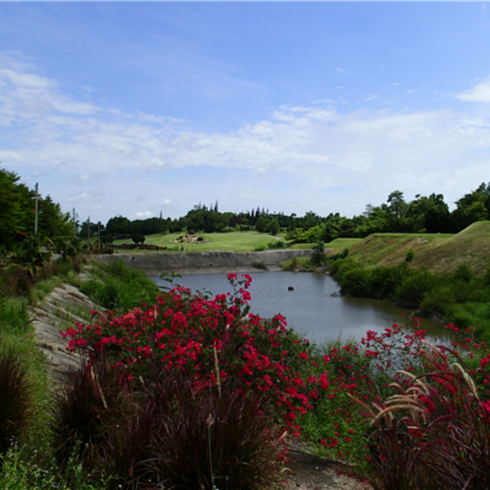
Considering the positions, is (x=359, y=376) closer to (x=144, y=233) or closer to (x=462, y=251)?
(x=462, y=251)

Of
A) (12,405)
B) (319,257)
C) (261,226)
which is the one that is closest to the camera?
(12,405)

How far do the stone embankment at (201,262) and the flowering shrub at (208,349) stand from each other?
38.5 metres

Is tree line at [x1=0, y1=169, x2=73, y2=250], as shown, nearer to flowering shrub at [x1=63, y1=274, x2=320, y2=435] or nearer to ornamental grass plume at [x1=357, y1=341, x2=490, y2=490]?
flowering shrub at [x1=63, y1=274, x2=320, y2=435]

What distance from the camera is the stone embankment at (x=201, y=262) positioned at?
148 feet

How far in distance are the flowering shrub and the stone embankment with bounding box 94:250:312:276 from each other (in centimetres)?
3854

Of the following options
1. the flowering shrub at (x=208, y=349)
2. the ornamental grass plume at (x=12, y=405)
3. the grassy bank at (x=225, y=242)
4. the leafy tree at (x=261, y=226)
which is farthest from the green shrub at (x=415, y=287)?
the leafy tree at (x=261, y=226)

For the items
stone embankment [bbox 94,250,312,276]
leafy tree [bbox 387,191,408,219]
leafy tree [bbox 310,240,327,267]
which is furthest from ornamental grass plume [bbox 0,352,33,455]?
leafy tree [bbox 387,191,408,219]

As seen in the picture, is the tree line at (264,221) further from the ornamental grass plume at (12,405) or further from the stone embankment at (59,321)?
the ornamental grass plume at (12,405)

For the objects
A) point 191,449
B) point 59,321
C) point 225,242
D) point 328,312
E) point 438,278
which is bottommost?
point 328,312

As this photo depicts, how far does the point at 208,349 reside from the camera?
16.0 ft

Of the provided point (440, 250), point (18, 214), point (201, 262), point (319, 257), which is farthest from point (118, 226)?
point (440, 250)

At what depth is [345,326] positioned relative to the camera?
629 inches

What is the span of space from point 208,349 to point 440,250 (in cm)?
2757

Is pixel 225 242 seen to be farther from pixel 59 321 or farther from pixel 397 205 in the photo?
pixel 59 321
